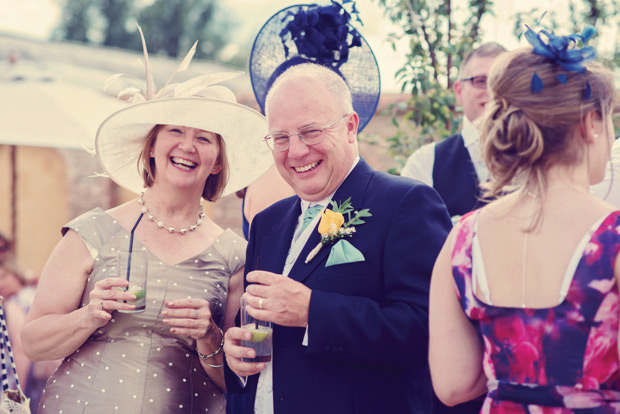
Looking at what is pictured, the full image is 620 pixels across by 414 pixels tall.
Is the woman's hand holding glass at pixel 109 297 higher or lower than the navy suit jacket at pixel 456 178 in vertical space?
lower

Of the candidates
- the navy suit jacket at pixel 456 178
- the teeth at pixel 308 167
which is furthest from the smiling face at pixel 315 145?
the navy suit jacket at pixel 456 178

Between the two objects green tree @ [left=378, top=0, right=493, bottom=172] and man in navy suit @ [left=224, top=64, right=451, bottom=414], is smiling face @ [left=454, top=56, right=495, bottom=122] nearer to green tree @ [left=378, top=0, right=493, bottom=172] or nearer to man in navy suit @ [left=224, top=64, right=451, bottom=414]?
green tree @ [left=378, top=0, right=493, bottom=172]

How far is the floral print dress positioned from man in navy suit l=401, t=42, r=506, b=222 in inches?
89.2

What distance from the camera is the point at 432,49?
17.2ft

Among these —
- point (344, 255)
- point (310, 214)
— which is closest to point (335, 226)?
point (344, 255)

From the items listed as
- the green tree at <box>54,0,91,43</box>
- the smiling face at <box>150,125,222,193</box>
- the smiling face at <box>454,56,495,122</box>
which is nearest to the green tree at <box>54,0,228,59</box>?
the green tree at <box>54,0,91,43</box>

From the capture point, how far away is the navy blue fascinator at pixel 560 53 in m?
1.83

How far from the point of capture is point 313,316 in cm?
238

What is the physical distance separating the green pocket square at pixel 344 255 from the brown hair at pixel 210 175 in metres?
1.07

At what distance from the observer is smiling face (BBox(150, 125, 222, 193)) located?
3.15 m

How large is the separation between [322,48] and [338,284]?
1.45m

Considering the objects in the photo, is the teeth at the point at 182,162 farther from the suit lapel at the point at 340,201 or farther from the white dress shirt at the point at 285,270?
the suit lapel at the point at 340,201

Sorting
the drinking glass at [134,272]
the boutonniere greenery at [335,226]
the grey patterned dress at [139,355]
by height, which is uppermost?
the boutonniere greenery at [335,226]

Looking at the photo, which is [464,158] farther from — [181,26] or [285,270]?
[181,26]
